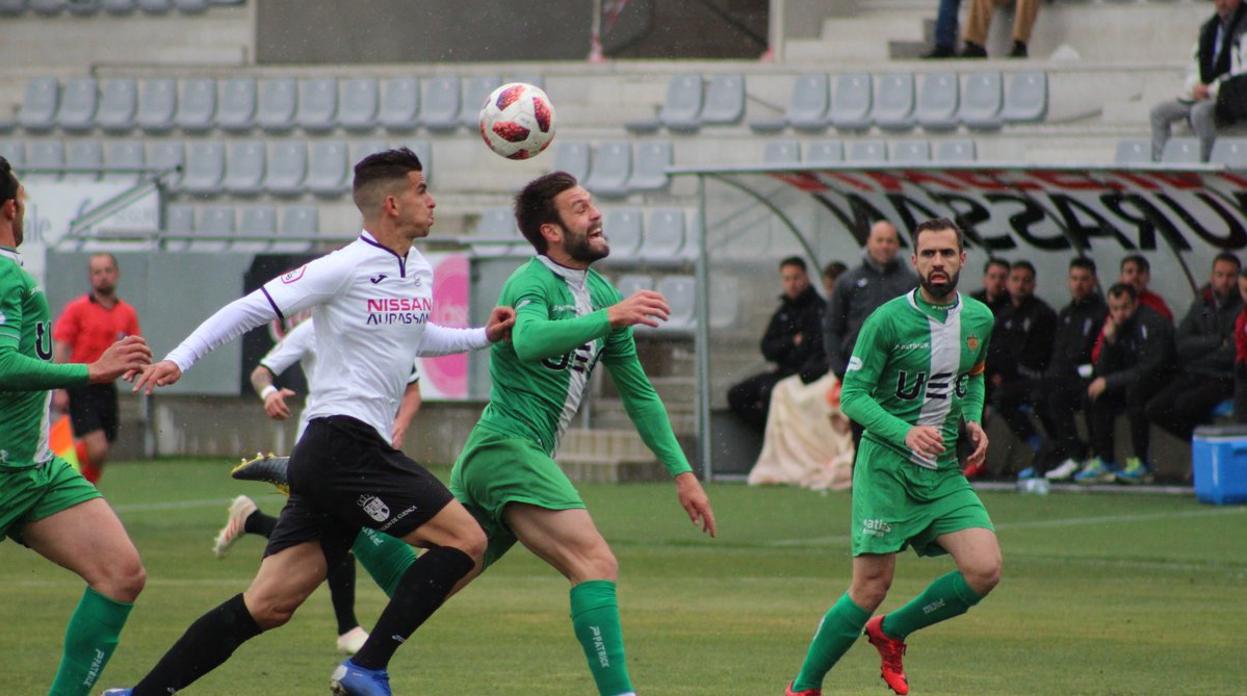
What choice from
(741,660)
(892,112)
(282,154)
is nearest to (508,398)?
(741,660)

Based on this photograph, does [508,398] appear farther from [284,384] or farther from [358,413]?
[284,384]

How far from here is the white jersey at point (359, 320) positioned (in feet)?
21.2

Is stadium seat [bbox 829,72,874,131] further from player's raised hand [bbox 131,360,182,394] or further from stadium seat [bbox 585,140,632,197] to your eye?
player's raised hand [bbox 131,360,182,394]

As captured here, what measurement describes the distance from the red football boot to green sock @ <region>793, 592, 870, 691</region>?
0.72 ft

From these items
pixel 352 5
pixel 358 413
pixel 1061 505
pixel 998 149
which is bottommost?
pixel 1061 505

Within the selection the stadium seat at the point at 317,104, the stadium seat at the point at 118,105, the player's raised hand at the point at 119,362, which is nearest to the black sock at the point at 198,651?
the player's raised hand at the point at 119,362

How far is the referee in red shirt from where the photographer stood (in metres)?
15.4

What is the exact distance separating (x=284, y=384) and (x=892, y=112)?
7.28 m

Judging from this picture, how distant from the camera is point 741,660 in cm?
863

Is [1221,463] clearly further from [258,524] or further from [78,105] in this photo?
[78,105]

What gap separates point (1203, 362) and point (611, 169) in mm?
8287

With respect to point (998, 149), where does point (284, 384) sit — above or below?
below

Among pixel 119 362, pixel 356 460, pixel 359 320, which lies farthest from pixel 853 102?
pixel 119 362

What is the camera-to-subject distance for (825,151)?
2178 cm
